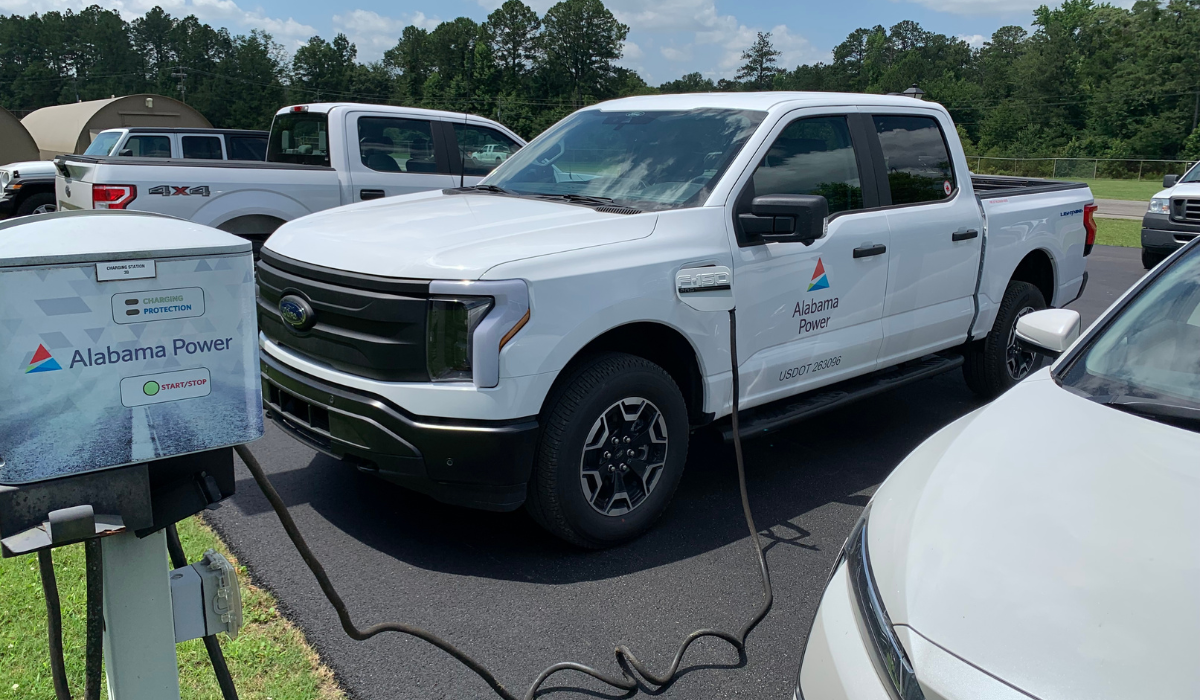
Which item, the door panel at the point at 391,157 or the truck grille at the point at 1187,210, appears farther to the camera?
the truck grille at the point at 1187,210

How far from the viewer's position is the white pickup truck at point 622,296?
11.2 ft

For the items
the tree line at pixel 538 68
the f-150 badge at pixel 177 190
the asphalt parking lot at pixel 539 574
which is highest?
the tree line at pixel 538 68

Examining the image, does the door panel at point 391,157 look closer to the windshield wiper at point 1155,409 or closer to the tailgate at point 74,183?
the tailgate at point 74,183

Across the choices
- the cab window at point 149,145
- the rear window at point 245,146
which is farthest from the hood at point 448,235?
the cab window at point 149,145

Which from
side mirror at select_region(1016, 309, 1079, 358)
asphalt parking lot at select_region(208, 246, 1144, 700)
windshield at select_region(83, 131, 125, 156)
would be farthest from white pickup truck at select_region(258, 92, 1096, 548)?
windshield at select_region(83, 131, 125, 156)

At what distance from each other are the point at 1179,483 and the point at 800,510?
2.47 m

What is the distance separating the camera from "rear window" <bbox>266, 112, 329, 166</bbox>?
8.61m

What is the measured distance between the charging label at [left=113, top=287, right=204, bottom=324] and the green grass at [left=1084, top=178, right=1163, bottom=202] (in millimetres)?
37009

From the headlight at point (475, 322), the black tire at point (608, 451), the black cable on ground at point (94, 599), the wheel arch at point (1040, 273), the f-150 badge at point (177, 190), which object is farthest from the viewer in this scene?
the f-150 badge at point (177, 190)

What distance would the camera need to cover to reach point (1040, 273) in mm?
6461

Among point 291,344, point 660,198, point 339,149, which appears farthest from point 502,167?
point 339,149

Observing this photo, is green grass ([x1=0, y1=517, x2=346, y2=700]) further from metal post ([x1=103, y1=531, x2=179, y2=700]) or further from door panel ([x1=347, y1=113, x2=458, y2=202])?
door panel ([x1=347, y1=113, x2=458, y2=202])

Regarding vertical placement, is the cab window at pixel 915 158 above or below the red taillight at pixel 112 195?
above

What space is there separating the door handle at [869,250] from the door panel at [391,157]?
492 cm
